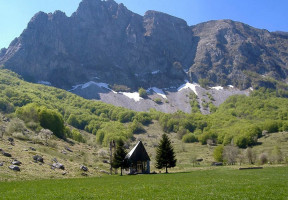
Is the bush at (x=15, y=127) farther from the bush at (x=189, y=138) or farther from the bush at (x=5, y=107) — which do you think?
the bush at (x=189, y=138)

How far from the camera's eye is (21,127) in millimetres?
90375

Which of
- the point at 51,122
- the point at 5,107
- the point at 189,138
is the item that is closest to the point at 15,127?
the point at 51,122

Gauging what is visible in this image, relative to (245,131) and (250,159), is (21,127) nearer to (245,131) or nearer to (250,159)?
(250,159)

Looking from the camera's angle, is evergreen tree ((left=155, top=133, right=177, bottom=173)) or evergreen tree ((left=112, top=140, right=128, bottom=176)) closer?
evergreen tree ((left=112, top=140, right=128, bottom=176))

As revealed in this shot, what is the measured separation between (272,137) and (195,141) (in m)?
52.4

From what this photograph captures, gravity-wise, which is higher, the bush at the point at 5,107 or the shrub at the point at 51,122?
the bush at the point at 5,107

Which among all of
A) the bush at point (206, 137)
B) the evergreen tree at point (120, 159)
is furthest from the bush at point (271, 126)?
the evergreen tree at point (120, 159)

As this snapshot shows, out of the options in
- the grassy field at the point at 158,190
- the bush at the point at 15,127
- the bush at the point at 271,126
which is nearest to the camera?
the grassy field at the point at 158,190

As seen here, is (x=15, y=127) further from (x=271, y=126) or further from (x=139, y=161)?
(x=271, y=126)

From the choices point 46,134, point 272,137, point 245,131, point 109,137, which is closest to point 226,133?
point 245,131

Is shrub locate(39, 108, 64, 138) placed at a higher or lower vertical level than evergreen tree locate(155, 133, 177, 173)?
higher

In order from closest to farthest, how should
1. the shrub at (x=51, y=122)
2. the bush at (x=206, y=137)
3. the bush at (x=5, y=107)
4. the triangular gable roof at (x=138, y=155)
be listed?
the triangular gable roof at (x=138, y=155) < the shrub at (x=51, y=122) < the bush at (x=5, y=107) < the bush at (x=206, y=137)

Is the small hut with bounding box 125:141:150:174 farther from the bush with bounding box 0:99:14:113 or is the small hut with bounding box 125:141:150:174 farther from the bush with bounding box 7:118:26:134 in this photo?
the bush with bounding box 0:99:14:113

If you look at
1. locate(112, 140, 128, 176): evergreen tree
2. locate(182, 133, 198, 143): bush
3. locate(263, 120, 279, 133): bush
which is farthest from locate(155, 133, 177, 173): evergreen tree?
locate(263, 120, 279, 133): bush
